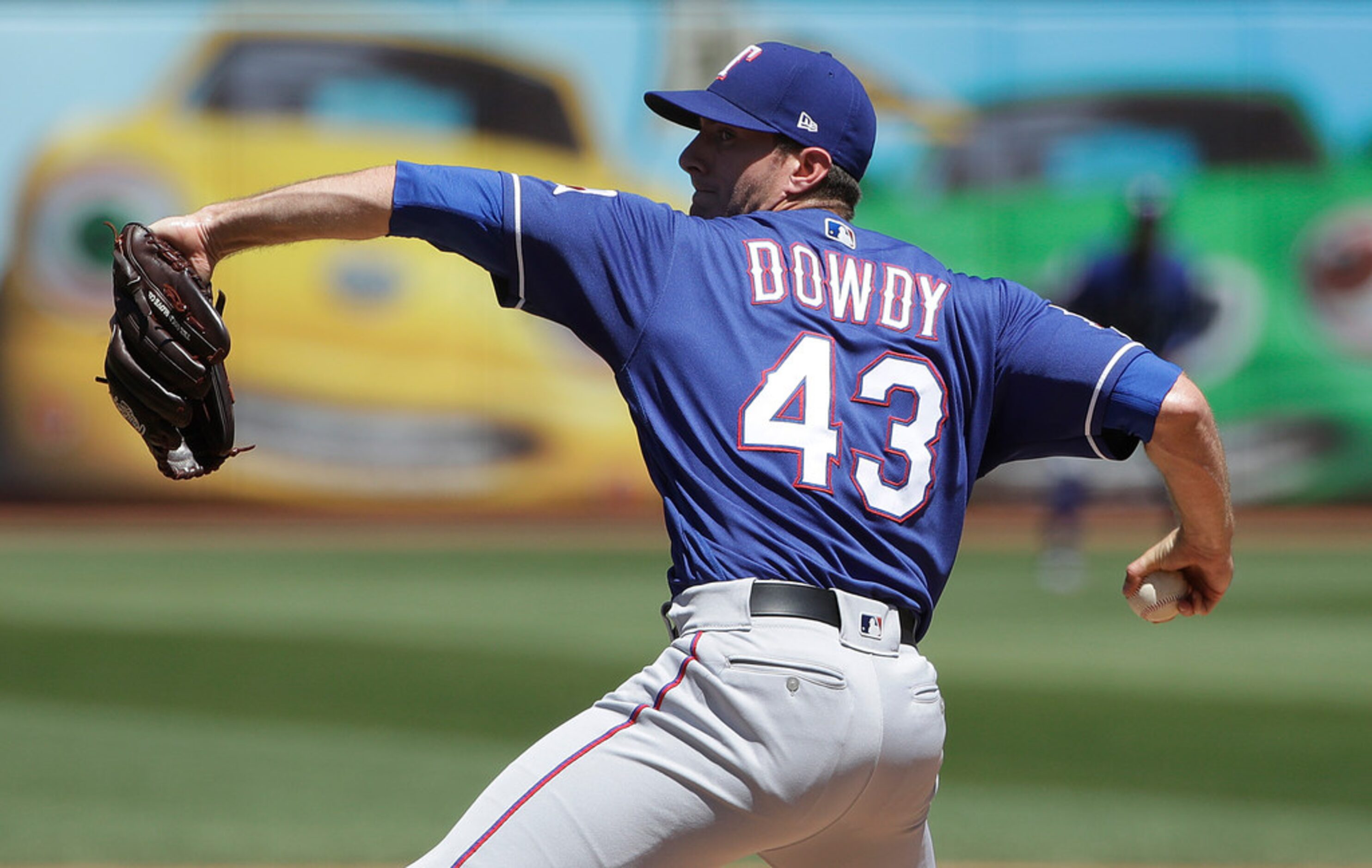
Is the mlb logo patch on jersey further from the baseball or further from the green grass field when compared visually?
the green grass field

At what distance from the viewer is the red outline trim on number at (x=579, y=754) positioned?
7.15 feet

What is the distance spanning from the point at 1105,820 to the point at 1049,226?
1323 cm

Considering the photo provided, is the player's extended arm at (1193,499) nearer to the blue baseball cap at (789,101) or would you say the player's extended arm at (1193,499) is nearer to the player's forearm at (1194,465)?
the player's forearm at (1194,465)

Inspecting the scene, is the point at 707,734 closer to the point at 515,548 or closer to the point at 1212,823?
the point at 1212,823

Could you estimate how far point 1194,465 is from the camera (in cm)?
251

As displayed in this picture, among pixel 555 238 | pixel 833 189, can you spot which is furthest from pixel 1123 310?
pixel 555 238

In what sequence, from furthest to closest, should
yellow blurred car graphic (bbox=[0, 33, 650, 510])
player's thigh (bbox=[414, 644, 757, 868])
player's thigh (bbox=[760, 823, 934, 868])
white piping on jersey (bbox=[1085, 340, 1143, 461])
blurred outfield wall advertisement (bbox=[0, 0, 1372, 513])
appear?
blurred outfield wall advertisement (bbox=[0, 0, 1372, 513]), yellow blurred car graphic (bbox=[0, 33, 650, 510]), white piping on jersey (bbox=[1085, 340, 1143, 461]), player's thigh (bbox=[760, 823, 934, 868]), player's thigh (bbox=[414, 644, 757, 868])

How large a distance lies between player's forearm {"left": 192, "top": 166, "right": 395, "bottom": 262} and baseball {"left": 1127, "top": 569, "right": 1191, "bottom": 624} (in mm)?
1305

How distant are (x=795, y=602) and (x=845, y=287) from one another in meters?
0.47

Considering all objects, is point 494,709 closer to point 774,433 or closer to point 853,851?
Result: point 853,851

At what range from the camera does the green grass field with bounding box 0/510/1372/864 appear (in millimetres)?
5305

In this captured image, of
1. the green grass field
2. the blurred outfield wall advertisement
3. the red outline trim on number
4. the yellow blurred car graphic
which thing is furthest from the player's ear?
the yellow blurred car graphic

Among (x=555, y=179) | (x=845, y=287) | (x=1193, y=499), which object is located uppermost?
(x=555, y=179)

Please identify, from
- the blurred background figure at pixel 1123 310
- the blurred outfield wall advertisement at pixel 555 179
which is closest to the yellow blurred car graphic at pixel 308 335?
the blurred outfield wall advertisement at pixel 555 179
